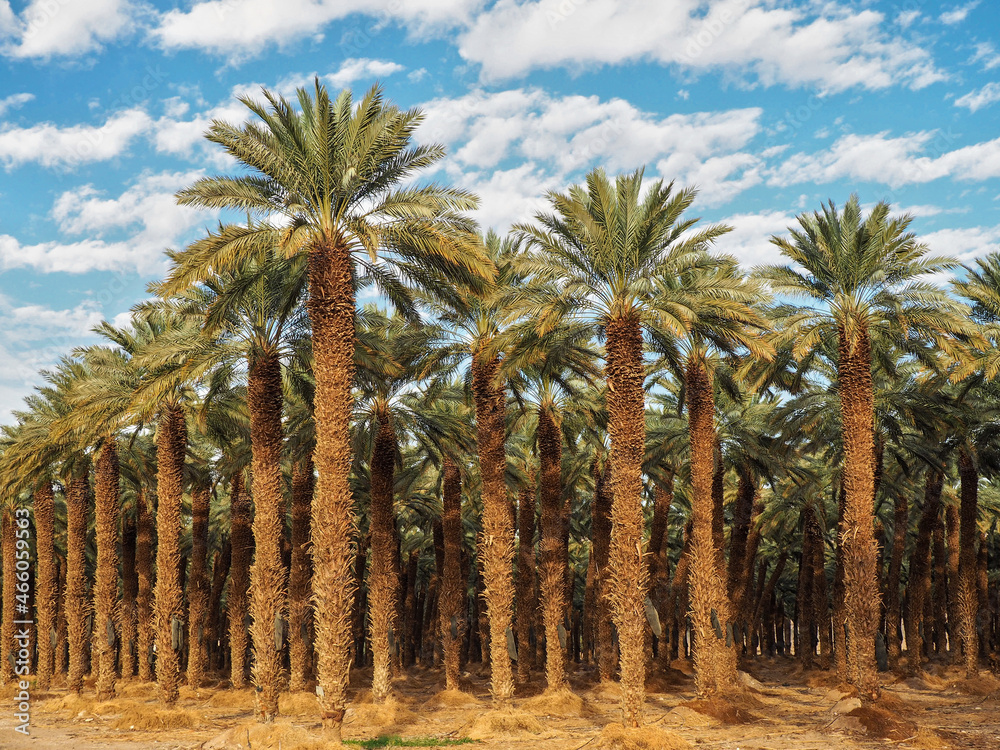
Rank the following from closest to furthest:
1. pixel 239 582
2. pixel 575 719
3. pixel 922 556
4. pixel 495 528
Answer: pixel 575 719
pixel 495 528
pixel 239 582
pixel 922 556

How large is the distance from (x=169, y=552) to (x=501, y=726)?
11.8 meters

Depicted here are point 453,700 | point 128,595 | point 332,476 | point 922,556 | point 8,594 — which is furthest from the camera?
point 8,594

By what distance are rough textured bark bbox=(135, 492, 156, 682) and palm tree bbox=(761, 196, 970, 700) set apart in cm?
2906

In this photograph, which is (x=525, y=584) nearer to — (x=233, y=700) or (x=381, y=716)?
(x=381, y=716)

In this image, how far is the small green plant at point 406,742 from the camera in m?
19.2

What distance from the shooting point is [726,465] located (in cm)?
3581

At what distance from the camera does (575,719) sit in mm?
24297

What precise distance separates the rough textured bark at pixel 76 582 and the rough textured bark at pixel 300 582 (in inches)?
323

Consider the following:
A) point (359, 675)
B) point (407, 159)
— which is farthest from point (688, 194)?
point (359, 675)

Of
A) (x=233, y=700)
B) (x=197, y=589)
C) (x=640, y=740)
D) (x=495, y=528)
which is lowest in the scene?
(x=233, y=700)

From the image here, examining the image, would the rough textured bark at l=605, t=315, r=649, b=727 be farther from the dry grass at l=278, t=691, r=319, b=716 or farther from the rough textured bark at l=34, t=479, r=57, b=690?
the rough textured bark at l=34, t=479, r=57, b=690

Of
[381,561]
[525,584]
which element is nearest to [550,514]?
[381,561]

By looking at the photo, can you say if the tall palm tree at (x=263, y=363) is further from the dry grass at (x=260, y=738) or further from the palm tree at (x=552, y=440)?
the palm tree at (x=552, y=440)

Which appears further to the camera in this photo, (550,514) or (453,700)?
(550,514)
